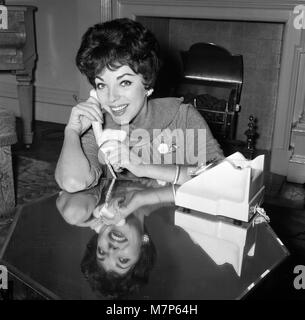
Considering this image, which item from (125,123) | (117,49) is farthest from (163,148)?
(117,49)

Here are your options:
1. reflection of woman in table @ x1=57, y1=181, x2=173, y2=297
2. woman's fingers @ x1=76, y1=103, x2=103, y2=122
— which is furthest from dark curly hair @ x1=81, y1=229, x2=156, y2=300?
woman's fingers @ x1=76, y1=103, x2=103, y2=122

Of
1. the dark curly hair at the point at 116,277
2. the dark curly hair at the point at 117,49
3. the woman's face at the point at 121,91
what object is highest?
the dark curly hair at the point at 117,49

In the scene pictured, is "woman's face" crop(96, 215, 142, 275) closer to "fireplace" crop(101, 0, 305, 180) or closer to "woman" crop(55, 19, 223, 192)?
"woman" crop(55, 19, 223, 192)

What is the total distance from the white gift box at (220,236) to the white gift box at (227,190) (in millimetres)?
25

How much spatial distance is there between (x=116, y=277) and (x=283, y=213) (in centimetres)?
187

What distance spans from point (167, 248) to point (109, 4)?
283cm

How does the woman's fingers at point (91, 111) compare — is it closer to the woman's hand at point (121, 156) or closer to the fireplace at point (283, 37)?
the woman's hand at point (121, 156)

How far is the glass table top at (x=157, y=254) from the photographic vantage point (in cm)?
91

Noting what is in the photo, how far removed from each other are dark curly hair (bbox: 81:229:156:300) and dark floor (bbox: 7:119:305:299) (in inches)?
23.5

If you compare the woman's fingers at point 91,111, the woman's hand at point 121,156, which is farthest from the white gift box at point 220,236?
the woman's fingers at point 91,111

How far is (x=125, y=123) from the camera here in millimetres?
1564

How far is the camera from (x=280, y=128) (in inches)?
124

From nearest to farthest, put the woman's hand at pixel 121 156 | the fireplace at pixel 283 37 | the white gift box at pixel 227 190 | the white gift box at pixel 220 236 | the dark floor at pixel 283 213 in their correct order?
1. the white gift box at pixel 220 236
2. the white gift box at pixel 227 190
3. the woman's hand at pixel 121 156
4. the dark floor at pixel 283 213
5. the fireplace at pixel 283 37

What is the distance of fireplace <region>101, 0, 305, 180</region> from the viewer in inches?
116
